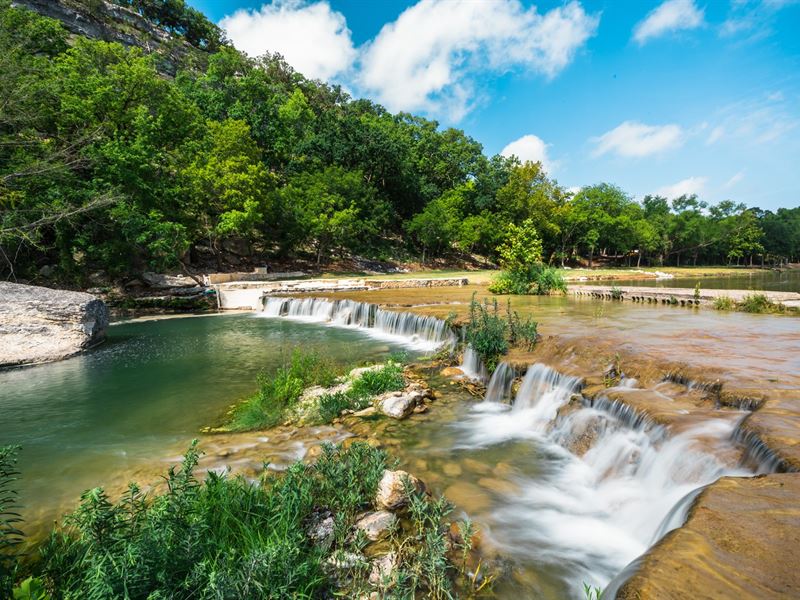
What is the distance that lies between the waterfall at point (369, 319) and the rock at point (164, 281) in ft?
19.2

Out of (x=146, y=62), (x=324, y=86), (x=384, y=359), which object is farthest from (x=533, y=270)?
(x=324, y=86)

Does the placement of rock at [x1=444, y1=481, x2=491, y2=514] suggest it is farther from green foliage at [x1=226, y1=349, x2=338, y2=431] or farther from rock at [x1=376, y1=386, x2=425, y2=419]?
green foliage at [x1=226, y1=349, x2=338, y2=431]

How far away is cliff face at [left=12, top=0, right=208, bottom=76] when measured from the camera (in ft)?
211

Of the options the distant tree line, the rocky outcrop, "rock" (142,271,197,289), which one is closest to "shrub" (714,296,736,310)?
the distant tree line

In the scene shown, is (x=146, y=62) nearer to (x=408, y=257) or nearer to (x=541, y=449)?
(x=408, y=257)

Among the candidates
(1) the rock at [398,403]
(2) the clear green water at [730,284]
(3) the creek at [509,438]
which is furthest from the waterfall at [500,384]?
(2) the clear green water at [730,284]

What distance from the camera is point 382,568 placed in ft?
10.7

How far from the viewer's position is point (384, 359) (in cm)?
1166

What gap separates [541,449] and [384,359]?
6060 mm

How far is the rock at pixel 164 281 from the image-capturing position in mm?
24500

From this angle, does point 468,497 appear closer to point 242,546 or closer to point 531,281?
point 242,546

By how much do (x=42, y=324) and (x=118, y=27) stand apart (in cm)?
9006

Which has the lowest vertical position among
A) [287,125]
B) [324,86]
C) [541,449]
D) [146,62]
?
[541,449]

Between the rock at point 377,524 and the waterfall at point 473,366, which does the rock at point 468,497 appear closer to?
the rock at point 377,524
